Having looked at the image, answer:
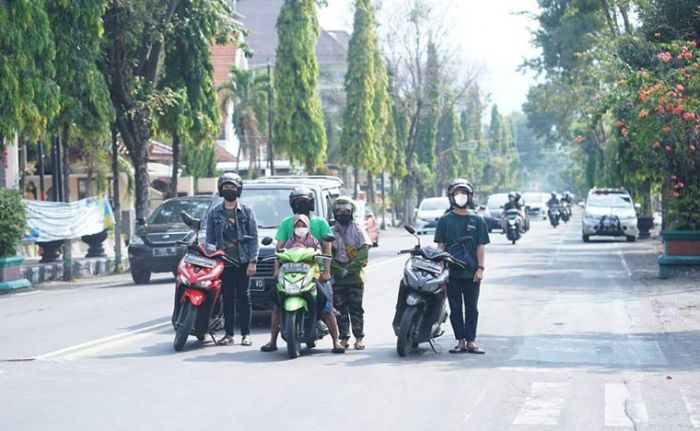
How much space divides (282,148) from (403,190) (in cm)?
3044

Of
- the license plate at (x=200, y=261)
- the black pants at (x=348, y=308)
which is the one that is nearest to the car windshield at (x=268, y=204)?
the license plate at (x=200, y=261)

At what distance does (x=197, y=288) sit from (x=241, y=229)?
910 millimetres

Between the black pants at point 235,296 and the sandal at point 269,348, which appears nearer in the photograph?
the sandal at point 269,348

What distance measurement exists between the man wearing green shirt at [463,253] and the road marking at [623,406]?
255cm

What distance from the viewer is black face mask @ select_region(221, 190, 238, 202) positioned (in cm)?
1414

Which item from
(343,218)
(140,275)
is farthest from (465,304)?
(140,275)

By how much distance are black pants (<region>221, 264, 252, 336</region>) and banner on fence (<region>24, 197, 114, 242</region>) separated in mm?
14612

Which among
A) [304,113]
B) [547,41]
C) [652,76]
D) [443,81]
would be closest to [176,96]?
[652,76]

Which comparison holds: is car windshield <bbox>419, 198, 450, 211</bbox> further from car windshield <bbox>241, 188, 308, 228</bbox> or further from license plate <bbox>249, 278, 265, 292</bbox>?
license plate <bbox>249, 278, 265, 292</bbox>

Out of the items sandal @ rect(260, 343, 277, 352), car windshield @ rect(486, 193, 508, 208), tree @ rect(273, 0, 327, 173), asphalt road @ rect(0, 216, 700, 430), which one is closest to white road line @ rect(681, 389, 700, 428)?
asphalt road @ rect(0, 216, 700, 430)

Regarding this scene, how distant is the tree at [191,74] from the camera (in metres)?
33.9

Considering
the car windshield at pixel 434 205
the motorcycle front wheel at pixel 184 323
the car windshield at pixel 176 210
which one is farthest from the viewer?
the car windshield at pixel 434 205

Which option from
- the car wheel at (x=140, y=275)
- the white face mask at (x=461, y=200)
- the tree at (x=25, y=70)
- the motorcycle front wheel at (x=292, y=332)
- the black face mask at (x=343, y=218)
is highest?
the tree at (x=25, y=70)

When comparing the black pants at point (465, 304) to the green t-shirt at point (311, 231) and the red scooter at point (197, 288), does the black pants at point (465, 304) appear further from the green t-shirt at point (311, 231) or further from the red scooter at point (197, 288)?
the red scooter at point (197, 288)
